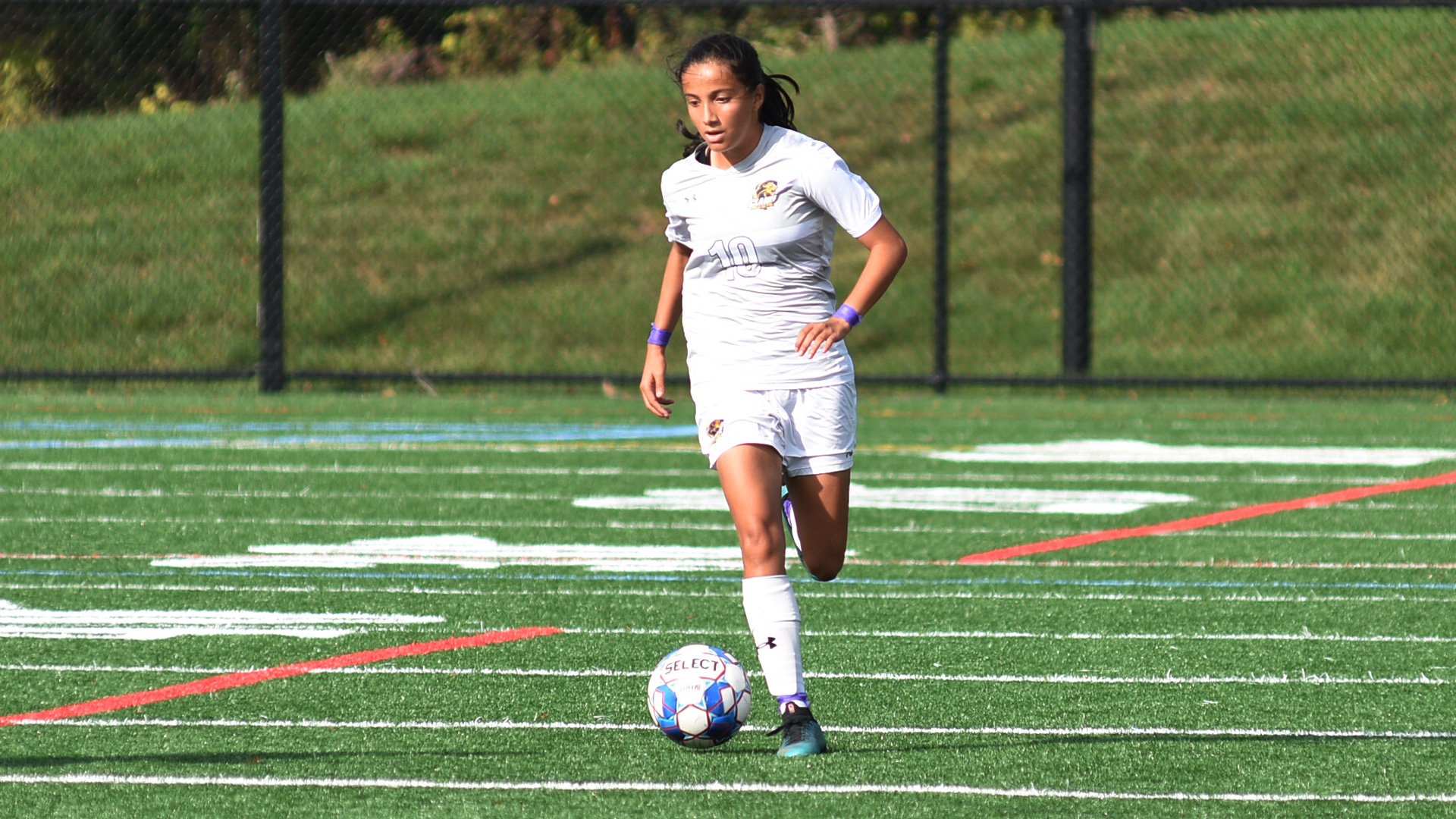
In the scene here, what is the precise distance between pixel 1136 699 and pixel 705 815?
1.77m

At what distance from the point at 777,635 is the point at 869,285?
2.96 ft

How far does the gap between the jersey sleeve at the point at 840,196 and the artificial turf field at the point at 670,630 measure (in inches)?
Result: 51.7

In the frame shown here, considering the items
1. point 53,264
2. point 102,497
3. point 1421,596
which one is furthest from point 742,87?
point 53,264

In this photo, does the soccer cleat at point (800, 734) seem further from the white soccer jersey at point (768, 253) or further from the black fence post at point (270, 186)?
the black fence post at point (270, 186)

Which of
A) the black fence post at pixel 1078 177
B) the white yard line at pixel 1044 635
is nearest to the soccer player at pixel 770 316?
the white yard line at pixel 1044 635

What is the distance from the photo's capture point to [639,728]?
198 inches

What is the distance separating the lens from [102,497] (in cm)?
1015

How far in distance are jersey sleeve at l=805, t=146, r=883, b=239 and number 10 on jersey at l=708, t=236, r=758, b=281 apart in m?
0.21

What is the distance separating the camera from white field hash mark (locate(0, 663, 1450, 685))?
18.6 feet

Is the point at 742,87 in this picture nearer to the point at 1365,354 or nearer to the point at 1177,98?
the point at 1365,354

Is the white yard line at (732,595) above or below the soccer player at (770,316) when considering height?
below

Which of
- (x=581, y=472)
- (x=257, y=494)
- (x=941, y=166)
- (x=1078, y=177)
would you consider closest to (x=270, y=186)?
(x=941, y=166)

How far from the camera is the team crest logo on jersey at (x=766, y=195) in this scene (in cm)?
495

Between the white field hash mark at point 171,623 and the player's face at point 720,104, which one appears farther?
the white field hash mark at point 171,623
